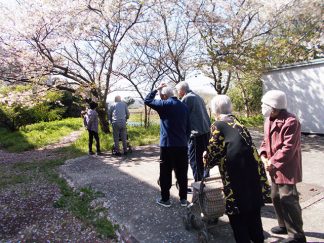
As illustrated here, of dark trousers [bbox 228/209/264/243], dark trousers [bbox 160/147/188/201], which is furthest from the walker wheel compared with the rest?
dark trousers [bbox 160/147/188/201]

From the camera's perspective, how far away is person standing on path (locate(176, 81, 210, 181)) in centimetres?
452

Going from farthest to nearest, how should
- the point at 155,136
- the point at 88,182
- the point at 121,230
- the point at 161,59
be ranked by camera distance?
the point at 161,59, the point at 155,136, the point at 88,182, the point at 121,230

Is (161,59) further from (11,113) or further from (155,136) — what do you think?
(11,113)

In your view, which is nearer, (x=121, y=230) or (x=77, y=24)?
(x=121, y=230)

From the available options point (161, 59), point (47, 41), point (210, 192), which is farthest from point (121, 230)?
point (161, 59)

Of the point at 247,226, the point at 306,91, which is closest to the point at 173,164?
the point at 247,226

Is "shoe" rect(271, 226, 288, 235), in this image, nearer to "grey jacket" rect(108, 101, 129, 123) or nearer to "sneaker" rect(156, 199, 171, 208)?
"sneaker" rect(156, 199, 171, 208)

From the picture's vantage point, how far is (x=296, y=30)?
45.9 feet

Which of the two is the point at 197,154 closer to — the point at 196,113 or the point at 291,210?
the point at 196,113

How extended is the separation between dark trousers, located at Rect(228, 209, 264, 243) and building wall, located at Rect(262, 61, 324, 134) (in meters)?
8.39

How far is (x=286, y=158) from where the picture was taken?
294cm

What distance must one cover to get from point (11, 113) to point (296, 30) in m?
14.7

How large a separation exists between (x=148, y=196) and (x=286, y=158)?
2702 mm

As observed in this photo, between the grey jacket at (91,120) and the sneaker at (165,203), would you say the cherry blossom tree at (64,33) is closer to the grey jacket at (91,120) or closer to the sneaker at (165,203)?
the grey jacket at (91,120)
